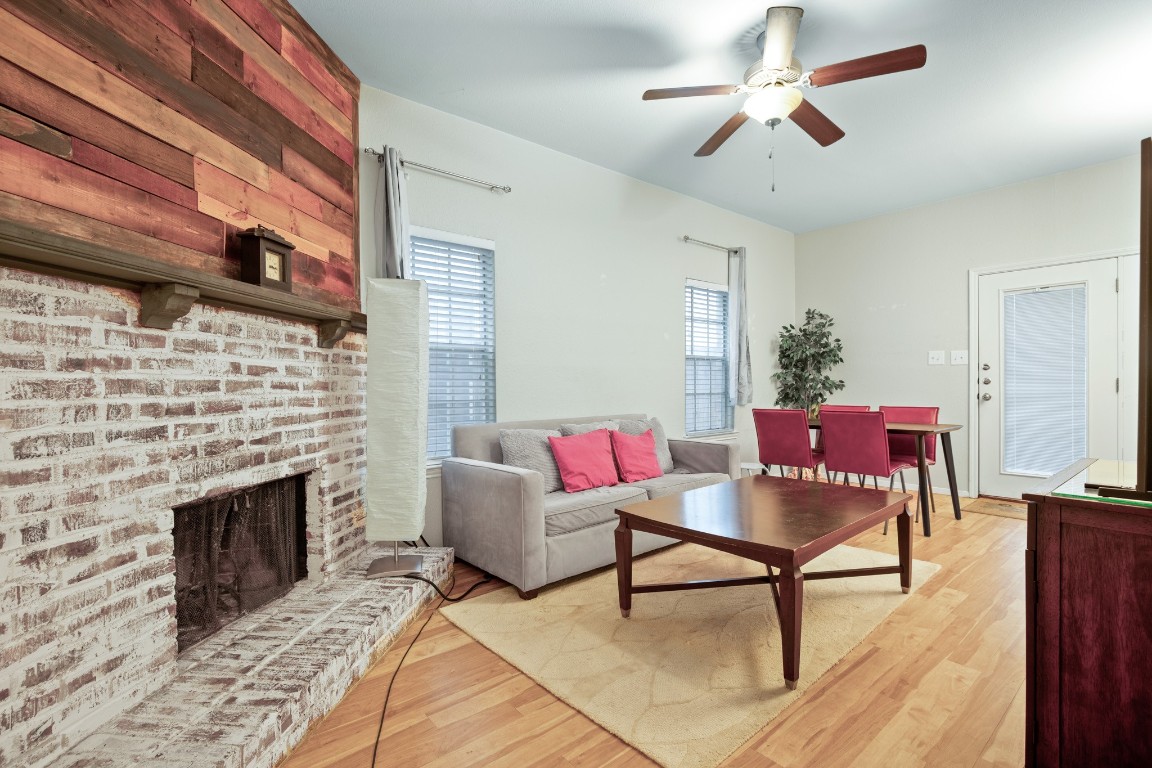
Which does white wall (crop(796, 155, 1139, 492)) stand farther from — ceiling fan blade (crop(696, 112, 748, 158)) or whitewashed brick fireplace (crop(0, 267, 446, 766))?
whitewashed brick fireplace (crop(0, 267, 446, 766))

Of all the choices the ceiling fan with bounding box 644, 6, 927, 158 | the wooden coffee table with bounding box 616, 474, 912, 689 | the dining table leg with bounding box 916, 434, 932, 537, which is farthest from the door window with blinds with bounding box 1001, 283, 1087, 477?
the ceiling fan with bounding box 644, 6, 927, 158

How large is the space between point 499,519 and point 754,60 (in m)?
2.72

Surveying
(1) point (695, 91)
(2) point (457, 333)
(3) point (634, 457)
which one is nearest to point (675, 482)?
(3) point (634, 457)

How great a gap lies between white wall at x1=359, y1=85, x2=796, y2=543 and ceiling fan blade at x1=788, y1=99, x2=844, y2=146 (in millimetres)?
1781

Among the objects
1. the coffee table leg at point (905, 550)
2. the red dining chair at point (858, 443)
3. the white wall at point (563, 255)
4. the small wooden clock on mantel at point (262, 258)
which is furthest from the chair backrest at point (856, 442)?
the small wooden clock on mantel at point (262, 258)

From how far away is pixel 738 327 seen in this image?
525cm

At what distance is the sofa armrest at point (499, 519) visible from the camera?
8.34 ft

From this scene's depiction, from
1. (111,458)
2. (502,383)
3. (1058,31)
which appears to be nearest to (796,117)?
(1058,31)

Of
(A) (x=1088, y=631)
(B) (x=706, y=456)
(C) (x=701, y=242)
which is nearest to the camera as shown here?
(A) (x=1088, y=631)

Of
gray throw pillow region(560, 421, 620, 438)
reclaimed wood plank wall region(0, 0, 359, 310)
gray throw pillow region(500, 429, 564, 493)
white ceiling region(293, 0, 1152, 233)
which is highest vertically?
white ceiling region(293, 0, 1152, 233)

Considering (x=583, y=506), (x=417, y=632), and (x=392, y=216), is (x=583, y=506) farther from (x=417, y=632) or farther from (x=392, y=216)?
(x=392, y=216)

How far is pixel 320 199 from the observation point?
2.57 metres

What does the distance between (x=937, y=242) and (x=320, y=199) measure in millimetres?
5309

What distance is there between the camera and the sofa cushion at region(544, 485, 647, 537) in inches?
106
